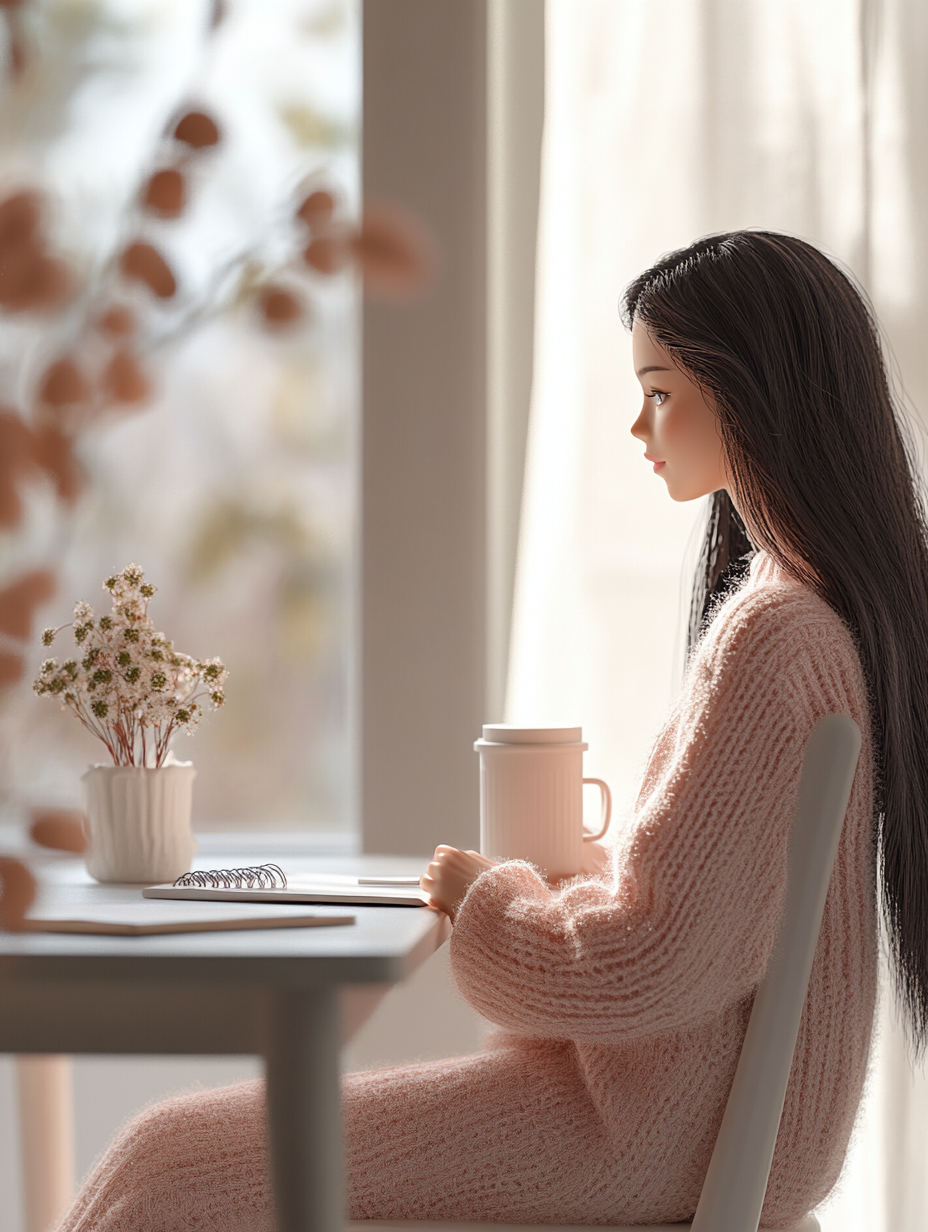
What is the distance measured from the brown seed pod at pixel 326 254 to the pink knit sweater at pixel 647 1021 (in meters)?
0.65

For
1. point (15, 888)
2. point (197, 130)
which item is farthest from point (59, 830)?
point (197, 130)

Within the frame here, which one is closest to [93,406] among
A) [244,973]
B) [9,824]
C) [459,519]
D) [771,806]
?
[9,824]

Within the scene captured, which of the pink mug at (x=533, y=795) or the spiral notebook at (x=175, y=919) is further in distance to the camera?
the pink mug at (x=533, y=795)

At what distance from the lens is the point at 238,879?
0.94 metres

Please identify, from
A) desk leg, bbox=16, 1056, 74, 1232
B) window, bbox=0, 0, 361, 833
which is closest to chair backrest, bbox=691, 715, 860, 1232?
desk leg, bbox=16, 1056, 74, 1232

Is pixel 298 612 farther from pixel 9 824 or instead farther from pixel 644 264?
pixel 9 824

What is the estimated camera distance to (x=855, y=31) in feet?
4.57

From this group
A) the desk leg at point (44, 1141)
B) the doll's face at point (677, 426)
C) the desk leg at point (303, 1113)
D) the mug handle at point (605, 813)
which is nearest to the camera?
the desk leg at point (303, 1113)

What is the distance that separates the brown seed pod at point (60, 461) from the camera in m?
0.15

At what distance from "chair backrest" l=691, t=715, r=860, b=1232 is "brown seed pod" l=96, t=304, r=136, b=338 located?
0.64 metres

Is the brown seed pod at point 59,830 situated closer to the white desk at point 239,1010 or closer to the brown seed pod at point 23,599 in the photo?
the brown seed pod at point 23,599

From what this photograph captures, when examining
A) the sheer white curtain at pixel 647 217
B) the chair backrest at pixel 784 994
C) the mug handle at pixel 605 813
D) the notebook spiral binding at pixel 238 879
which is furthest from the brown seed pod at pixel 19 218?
the sheer white curtain at pixel 647 217

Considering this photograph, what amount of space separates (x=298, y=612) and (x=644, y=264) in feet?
2.11

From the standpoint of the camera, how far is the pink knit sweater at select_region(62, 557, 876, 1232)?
2.53ft
